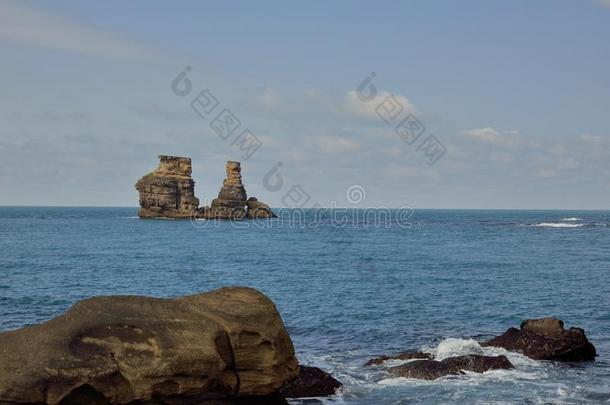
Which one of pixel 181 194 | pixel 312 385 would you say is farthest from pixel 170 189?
pixel 312 385

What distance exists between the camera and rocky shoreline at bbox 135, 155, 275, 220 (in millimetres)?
161000

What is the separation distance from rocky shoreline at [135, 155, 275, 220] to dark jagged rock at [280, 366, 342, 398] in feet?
461

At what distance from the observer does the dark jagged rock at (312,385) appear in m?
22.3

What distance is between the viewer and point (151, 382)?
15594mm

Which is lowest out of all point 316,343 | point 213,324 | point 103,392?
point 316,343

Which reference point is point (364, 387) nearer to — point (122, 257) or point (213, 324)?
point (213, 324)

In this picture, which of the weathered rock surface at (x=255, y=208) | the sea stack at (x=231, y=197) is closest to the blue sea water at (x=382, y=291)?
the sea stack at (x=231, y=197)

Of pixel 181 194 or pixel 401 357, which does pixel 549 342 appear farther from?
pixel 181 194

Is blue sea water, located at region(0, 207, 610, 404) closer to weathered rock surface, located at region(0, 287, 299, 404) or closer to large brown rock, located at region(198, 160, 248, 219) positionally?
weathered rock surface, located at region(0, 287, 299, 404)

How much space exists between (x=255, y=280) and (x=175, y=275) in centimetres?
883

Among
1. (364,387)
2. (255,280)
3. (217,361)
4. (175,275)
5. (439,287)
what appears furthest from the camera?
(175,275)

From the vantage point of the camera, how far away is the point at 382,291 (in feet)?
166

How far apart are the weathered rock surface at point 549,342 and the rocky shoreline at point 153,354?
14.6m

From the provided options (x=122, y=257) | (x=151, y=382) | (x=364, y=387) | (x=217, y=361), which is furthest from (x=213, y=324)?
(x=122, y=257)
